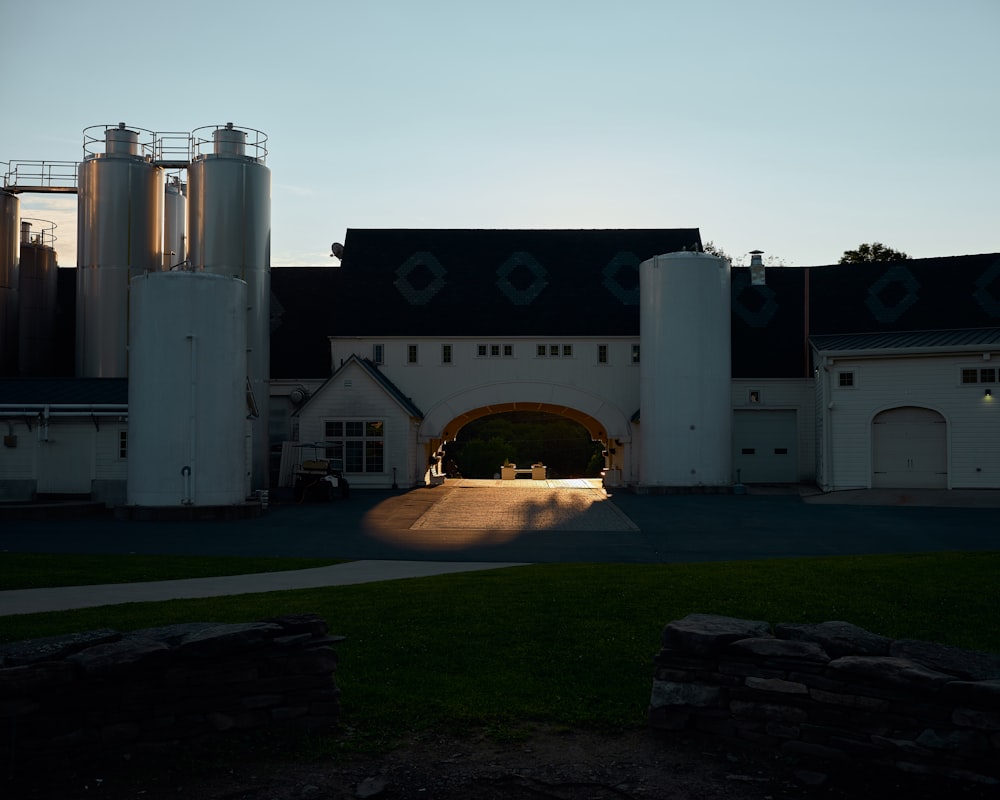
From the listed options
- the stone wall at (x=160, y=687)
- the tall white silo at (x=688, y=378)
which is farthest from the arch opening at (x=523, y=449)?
the stone wall at (x=160, y=687)

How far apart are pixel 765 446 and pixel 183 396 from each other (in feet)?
81.8

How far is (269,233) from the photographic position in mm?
44062

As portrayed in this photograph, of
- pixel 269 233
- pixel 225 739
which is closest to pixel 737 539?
pixel 225 739

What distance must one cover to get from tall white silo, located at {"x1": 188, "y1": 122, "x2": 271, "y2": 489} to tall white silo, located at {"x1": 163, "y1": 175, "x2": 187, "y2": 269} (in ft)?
Result: 22.8

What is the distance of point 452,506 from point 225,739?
27.0 m

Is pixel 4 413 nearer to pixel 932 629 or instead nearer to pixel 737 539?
pixel 737 539

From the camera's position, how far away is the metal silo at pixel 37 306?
4731cm

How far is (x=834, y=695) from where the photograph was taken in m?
7.20

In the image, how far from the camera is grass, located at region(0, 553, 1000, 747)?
881cm

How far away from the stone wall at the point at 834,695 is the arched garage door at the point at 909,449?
3177 centimetres

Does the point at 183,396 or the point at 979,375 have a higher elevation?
the point at 979,375

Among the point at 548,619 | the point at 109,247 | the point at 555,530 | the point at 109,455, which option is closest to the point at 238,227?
the point at 109,247

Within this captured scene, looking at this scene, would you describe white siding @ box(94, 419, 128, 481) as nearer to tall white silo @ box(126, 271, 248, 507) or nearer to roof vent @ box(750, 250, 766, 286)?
tall white silo @ box(126, 271, 248, 507)

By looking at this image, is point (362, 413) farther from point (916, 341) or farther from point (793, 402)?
point (916, 341)
